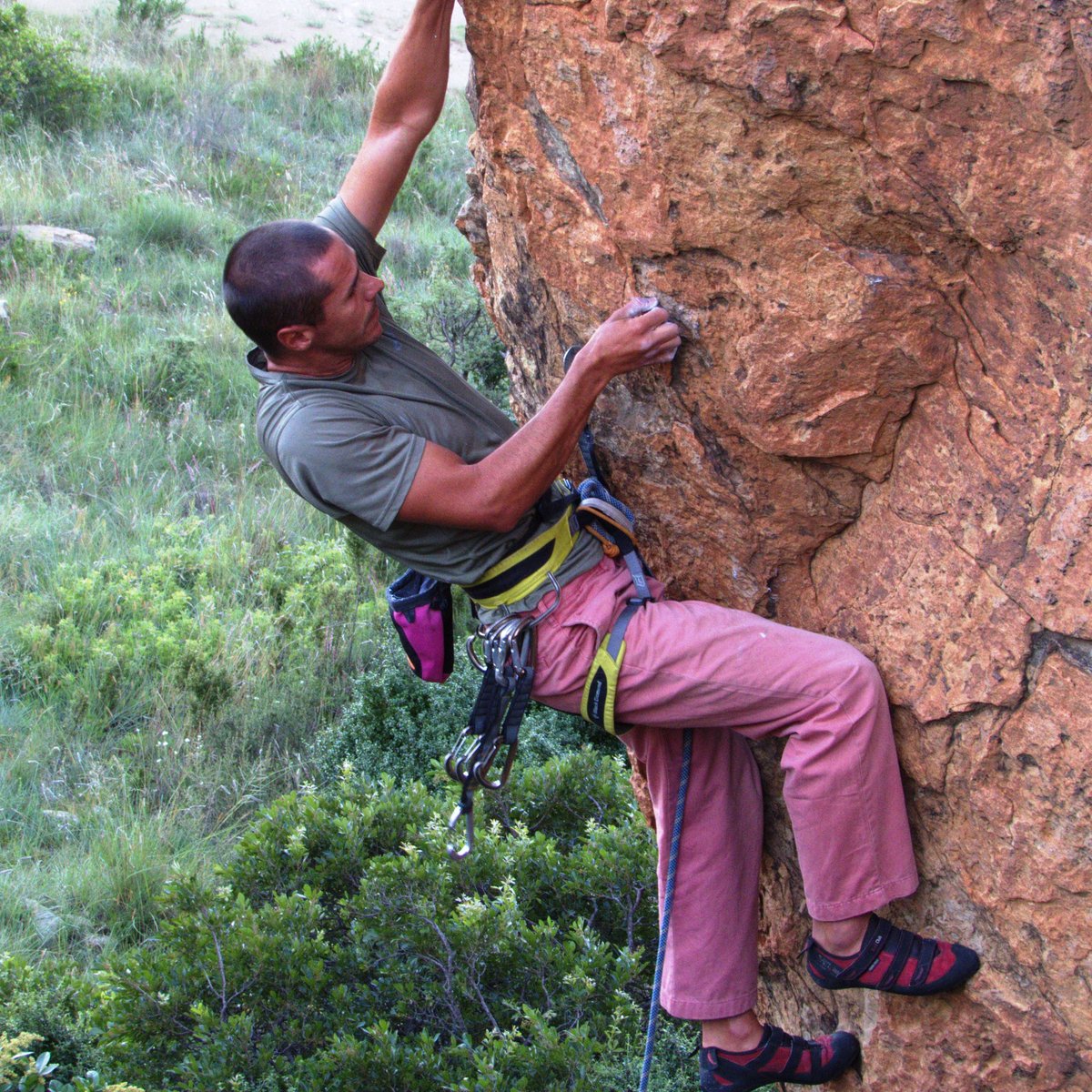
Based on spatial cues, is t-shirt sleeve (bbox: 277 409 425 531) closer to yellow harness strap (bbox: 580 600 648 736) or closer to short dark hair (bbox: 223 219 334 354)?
short dark hair (bbox: 223 219 334 354)

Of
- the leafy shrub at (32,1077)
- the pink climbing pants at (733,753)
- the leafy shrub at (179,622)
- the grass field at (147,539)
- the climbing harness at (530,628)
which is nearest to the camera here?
the pink climbing pants at (733,753)

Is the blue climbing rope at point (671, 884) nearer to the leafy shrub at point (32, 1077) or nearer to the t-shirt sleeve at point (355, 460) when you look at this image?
the t-shirt sleeve at point (355, 460)

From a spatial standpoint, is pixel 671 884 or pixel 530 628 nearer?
pixel 530 628

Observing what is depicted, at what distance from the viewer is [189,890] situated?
4.16 m

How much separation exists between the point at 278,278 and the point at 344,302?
0.52ft

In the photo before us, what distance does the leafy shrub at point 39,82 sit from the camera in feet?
35.0

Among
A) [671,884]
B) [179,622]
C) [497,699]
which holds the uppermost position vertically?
[497,699]

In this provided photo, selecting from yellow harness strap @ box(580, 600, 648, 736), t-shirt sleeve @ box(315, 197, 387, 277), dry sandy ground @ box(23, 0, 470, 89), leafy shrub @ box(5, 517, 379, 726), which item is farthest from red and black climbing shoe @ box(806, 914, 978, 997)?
dry sandy ground @ box(23, 0, 470, 89)

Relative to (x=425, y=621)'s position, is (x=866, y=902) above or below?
below

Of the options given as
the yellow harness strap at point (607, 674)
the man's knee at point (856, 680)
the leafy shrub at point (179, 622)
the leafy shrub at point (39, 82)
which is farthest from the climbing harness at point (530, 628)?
the leafy shrub at point (39, 82)

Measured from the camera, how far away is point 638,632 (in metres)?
2.85

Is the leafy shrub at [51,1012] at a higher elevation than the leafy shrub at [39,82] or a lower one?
lower

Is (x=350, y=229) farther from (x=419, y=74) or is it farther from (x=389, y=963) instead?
(x=389, y=963)

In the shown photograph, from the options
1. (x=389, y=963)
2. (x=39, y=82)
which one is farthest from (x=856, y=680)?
(x=39, y=82)
